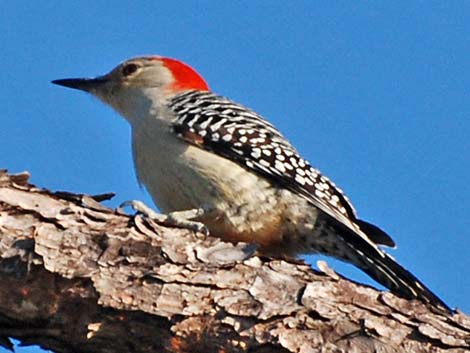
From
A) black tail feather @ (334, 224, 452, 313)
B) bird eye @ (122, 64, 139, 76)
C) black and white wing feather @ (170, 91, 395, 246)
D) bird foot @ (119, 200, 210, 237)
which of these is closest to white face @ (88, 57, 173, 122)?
bird eye @ (122, 64, 139, 76)

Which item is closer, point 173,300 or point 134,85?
point 173,300

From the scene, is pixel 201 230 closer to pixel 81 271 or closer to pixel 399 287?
pixel 81 271

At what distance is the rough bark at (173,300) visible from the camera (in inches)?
177

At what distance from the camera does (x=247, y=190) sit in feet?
21.9

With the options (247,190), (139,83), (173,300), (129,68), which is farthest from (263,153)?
(173,300)

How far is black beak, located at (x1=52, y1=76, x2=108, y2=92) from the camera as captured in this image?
326 inches

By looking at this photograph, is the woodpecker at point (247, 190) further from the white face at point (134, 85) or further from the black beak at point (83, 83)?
the black beak at point (83, 83)

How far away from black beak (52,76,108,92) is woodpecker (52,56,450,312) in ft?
3.67

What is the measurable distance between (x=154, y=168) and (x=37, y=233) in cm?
200

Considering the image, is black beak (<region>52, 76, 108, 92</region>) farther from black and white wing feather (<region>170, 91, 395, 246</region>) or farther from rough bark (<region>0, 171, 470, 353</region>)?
rough bark (<region>0, 171, 470, 353</region>)

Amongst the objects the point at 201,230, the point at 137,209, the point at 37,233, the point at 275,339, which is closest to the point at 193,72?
the point at 137,209

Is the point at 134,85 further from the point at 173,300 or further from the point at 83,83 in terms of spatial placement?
the point at 173,300

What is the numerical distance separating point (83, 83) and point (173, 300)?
13.5ft

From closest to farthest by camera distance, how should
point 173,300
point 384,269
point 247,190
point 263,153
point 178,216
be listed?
point 173,300 < point 384,269 < point 178,216 < point 247,190 < point 263,153
